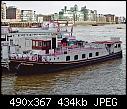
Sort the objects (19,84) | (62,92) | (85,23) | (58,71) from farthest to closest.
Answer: (85,23)
(58,71)
(19,84)
(62,92)

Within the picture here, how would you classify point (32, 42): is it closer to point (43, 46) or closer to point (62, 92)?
point (43, 46)

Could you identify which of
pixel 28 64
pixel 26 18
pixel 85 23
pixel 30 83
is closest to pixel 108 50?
pixel 28 64

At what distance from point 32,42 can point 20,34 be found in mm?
1162

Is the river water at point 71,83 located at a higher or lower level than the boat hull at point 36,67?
lower

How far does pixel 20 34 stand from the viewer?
1658 centimetres

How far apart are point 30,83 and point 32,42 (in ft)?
11.8

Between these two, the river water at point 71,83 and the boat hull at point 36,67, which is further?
the boat hull at point 36,67

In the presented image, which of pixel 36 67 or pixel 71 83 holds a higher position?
pixel 36 67

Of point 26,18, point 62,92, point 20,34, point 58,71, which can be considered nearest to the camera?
point 62,92

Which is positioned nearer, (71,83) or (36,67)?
(71,83)

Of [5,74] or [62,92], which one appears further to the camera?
[5,74]

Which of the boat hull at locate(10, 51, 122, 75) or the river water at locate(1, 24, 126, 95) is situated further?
the boat hull at locate(10, 51, 122, 75)

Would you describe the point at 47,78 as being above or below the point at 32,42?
below

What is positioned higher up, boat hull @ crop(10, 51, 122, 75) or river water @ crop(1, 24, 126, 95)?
boat hull @ crop(10, 51, 122, 75)
